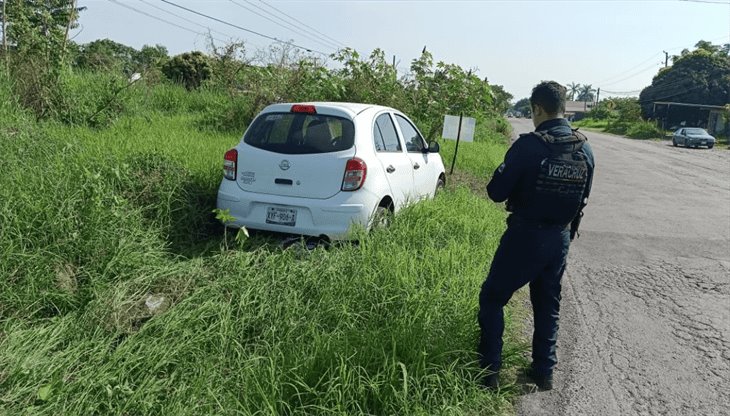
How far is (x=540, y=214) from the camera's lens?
303 cm

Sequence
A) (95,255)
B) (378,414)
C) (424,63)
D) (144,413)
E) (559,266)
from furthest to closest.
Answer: (424,63)
(95,255)
(559,266)
(378,414)
(144,413)

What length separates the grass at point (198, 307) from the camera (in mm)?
2732

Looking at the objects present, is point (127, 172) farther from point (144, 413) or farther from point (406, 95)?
point (406, 95)

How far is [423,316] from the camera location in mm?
3459

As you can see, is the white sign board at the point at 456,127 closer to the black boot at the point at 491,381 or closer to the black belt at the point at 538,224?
the black belt at the point at 538,224

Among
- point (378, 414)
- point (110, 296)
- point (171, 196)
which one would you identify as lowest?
point (378, 414)

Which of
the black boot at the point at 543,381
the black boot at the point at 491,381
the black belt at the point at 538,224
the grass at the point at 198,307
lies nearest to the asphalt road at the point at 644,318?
the black boot at the point at 543,381

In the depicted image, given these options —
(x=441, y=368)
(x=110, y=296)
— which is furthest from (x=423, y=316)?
(x=110, y=296)

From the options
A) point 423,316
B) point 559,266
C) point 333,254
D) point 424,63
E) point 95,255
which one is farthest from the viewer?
point 424,63

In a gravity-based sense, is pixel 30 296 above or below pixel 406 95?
below

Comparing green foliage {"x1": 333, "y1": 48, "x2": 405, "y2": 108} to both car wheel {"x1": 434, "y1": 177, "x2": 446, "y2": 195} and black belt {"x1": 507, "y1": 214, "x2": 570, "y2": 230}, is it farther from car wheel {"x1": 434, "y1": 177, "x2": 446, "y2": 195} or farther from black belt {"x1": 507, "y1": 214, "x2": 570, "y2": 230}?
black belt {"x1": 507, "y1": 214, "x2": 570, "y2": 230}

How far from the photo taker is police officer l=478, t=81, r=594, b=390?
9.78 feet

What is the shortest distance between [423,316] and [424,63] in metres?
10.1

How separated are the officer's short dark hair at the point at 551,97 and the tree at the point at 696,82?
57.1 metres
